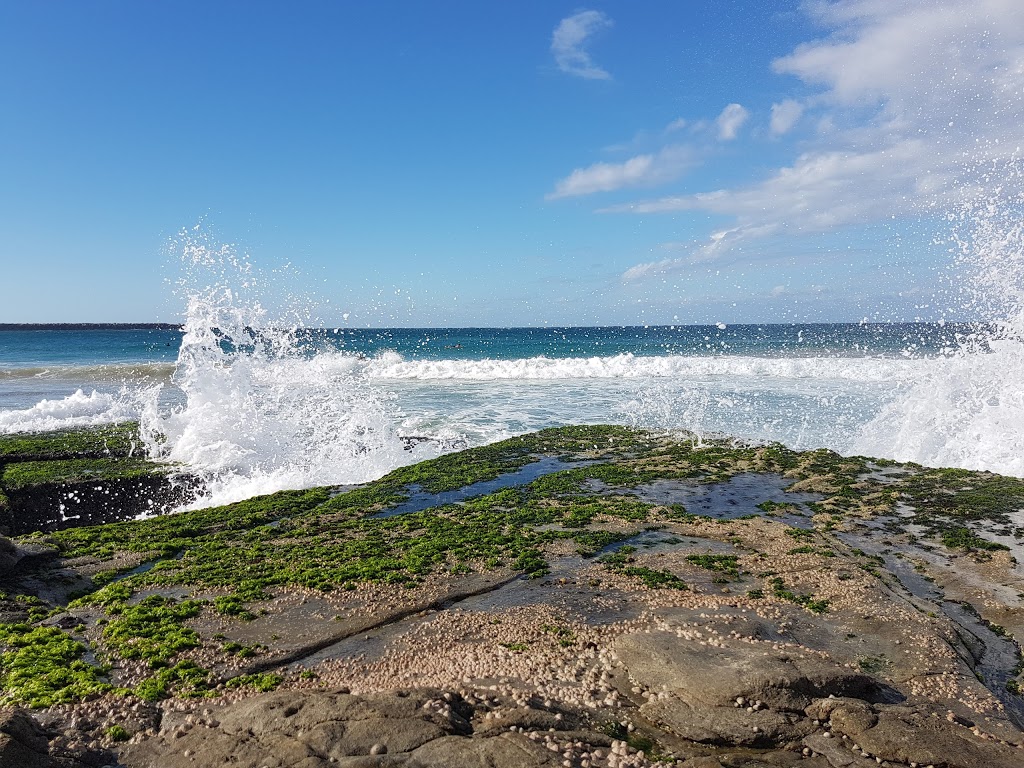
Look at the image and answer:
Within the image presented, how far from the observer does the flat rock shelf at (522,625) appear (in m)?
5.71

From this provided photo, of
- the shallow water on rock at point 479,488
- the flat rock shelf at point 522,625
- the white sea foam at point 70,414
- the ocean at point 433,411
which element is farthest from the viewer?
the white sea foam at point 70,414

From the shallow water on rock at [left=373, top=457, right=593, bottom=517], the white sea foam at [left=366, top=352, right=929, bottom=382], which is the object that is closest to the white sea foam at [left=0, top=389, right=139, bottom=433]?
the shallow water on rock at [left=373, top=457, right=593, bottom=517]

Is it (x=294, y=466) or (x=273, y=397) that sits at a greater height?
(x=273, y=397)

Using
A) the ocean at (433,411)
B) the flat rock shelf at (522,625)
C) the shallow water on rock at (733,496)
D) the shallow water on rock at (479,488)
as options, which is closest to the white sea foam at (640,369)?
the ocean at (433,411)

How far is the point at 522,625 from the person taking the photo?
8531mm

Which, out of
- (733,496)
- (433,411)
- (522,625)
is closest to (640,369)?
(433,411)

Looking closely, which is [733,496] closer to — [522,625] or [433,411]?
[522,625]

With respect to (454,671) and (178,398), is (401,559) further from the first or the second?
(178,398)

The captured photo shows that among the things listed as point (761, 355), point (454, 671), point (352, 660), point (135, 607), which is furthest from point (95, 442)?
point (761, 355)

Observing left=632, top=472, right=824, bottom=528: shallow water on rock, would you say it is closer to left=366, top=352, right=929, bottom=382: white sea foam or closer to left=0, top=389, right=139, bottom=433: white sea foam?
left=0, top=389, right=139, bottom=433: white sea foam

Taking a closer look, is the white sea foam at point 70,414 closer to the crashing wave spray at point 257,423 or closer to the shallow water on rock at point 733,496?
the crashing wave spray at point 257,423

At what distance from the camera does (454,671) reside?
23.7ft

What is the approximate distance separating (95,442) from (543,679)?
2041 cm

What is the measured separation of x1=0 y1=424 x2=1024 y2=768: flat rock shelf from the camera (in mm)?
5715
